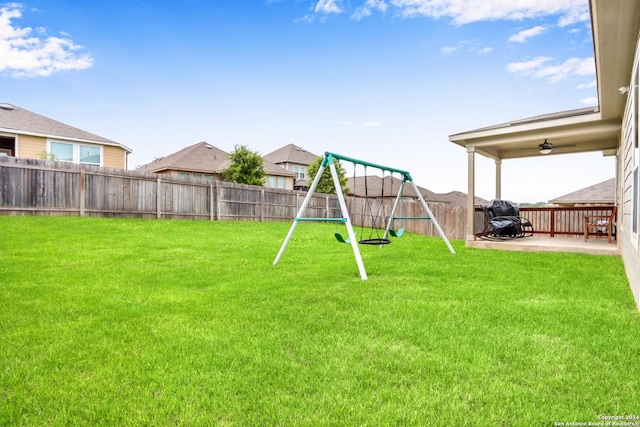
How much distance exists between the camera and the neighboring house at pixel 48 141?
15.8 metres

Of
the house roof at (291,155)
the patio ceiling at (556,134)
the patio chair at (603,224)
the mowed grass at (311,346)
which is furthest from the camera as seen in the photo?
the house roof at (291,155)

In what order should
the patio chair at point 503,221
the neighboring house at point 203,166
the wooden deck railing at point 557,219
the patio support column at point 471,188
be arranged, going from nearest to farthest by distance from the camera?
the patio support column at point 471,188 → the patio chair at point 503,221 → the wooden deck railing at point 557,219 → the neighboring house at point 203,166

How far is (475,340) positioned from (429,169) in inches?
655

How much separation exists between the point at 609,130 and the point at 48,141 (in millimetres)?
19841

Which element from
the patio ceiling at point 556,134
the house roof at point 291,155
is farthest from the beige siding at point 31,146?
the house roof at point 291,155

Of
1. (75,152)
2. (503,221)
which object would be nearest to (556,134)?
(503,221)

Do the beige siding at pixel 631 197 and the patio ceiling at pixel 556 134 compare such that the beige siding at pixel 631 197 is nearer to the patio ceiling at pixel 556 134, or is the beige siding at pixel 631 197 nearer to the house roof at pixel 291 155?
the patio ceiling at pixel 556 134

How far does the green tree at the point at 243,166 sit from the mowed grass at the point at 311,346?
1735 cm

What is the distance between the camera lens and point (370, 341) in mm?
2691

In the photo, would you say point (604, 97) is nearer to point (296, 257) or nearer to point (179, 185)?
point (296, 257)

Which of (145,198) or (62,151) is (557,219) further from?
(62,151)

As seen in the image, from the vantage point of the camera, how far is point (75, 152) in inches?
677

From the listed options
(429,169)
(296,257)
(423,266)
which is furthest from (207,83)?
(423,266)

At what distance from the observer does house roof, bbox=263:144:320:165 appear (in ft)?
104
